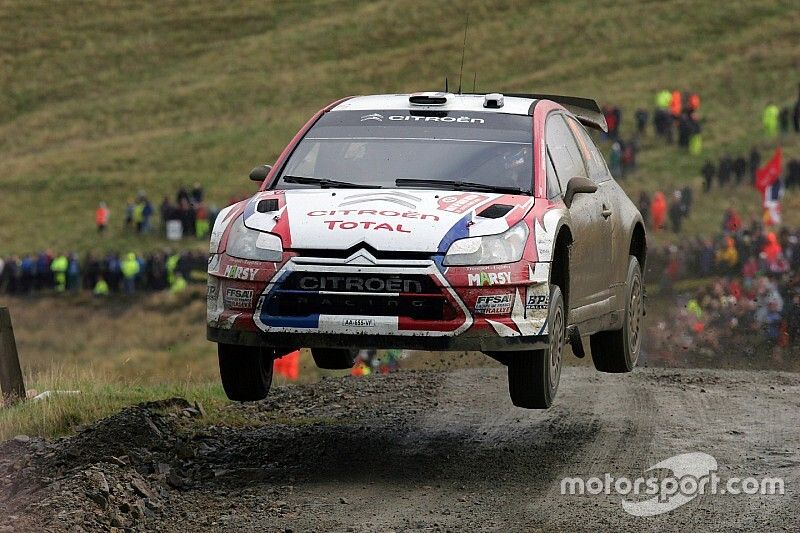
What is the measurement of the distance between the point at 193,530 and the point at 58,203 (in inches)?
1765

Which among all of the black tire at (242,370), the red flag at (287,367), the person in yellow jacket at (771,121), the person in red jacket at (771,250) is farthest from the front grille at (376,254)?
the person in yellow jacket at (771,121)

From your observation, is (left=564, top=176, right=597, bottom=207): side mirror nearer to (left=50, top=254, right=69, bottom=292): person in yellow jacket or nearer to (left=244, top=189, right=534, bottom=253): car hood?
(left=244, top=189, right=534, bottom=253): car hood

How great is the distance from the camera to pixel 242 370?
7.72 m

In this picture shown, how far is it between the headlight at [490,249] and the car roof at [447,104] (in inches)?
59.7

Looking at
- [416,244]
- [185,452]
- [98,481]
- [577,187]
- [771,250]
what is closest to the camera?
[98,481]

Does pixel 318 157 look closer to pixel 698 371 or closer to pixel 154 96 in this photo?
pixel 698 371

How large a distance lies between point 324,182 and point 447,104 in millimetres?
1156

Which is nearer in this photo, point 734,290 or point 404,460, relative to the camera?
point 404,460

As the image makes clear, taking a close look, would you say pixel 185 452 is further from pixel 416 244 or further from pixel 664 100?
pixel 664 100

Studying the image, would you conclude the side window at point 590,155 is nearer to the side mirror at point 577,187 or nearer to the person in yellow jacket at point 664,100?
the side mirror at point 577,187

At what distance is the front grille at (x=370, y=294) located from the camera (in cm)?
686

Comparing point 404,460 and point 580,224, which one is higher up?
point 580,224

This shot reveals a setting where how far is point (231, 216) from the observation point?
748 cm

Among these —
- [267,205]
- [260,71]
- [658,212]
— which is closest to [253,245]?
[267,205]
